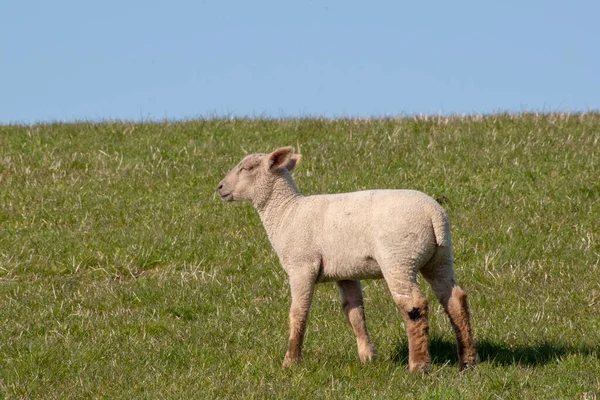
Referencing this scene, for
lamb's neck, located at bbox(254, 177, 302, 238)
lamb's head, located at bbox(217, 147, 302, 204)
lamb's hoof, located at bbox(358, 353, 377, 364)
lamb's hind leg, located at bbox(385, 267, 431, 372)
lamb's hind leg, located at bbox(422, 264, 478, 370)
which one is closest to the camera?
lamb's hind leg, located at bbox(385, 267, 431, 372)

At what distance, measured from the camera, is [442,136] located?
1780 cm

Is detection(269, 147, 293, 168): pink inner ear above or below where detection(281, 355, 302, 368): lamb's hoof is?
above

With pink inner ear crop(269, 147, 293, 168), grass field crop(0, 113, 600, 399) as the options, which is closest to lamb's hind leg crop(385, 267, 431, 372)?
grass field crop(0, 113, 600, 399)

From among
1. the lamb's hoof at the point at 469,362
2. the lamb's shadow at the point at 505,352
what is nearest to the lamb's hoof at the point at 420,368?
the lamb's hoof at the point at 469,362

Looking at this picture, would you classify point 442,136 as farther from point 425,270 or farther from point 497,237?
point 425,270

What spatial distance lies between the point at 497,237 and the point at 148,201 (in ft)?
17.9

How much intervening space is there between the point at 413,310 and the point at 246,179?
2038 mm

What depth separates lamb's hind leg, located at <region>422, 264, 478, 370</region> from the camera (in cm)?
785

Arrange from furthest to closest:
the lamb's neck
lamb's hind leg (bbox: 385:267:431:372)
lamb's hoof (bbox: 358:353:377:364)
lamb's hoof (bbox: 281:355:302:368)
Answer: the lamb's neck → lamb's hoof (bbox: 358:353:377:364) → lamb's hoof (bbox: 281:355:302:368) → lamb's hind leg (bbox: 385:267:431:372)

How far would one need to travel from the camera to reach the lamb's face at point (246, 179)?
8.67 m

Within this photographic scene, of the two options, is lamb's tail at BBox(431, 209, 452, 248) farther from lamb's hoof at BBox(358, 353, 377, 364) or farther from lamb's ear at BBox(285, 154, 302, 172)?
lamb's ear at BBox(285, 154, 302, 172)

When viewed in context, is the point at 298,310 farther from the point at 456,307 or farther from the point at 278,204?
the point at 456,307

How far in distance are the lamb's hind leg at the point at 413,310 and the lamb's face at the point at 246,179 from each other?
170 cm

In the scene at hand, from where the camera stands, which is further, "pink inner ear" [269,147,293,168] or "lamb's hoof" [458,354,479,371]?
"pink inner ear" [269,147,293,168]
